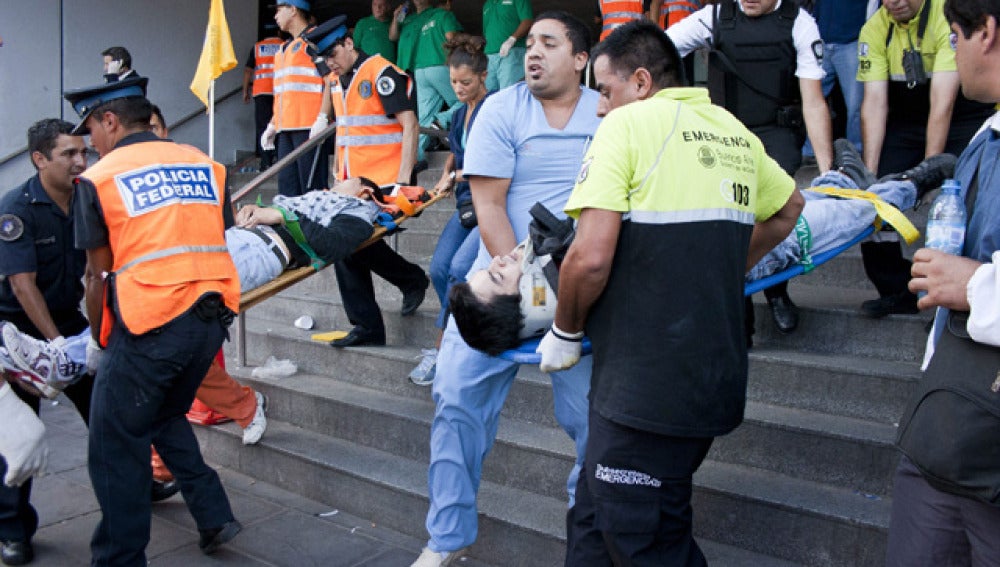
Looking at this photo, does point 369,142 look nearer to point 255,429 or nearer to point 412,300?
point 412,300

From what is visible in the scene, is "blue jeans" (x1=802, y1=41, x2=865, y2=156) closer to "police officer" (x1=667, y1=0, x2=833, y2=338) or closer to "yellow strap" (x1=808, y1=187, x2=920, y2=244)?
"police officer" (x1=667, y1=0, x2=833, y2=338)

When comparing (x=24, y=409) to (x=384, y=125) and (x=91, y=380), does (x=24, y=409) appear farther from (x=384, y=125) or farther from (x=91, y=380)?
(x=384, y=125)

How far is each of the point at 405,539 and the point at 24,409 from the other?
1.71 m

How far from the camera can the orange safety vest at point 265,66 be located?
928cm

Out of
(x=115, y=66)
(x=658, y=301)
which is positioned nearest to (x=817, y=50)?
(x=658, y=301)

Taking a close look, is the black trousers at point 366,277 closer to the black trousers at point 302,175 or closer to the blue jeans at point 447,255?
the blue jeans at point 447,255

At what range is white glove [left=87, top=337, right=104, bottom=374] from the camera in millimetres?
3393

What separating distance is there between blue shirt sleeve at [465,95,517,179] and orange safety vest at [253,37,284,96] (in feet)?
21.9

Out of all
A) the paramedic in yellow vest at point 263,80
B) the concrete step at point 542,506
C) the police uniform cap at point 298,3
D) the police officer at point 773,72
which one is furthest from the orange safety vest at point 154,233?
the paramedic in yellow vest at point 263,80

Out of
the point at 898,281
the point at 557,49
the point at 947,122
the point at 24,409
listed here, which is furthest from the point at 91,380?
the point at 947,122

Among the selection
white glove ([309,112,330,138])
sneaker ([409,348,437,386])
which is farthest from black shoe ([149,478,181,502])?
white glove ([309,112,330,138])

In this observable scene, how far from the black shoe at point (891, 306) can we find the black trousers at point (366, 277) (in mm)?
2630

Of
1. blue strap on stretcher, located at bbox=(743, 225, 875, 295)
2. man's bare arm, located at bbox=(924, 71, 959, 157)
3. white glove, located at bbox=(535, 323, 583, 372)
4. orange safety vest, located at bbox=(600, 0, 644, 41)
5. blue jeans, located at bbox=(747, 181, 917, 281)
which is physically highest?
orange safety vest, located at bbox=(600, 0, 644, 41)

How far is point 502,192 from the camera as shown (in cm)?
321
